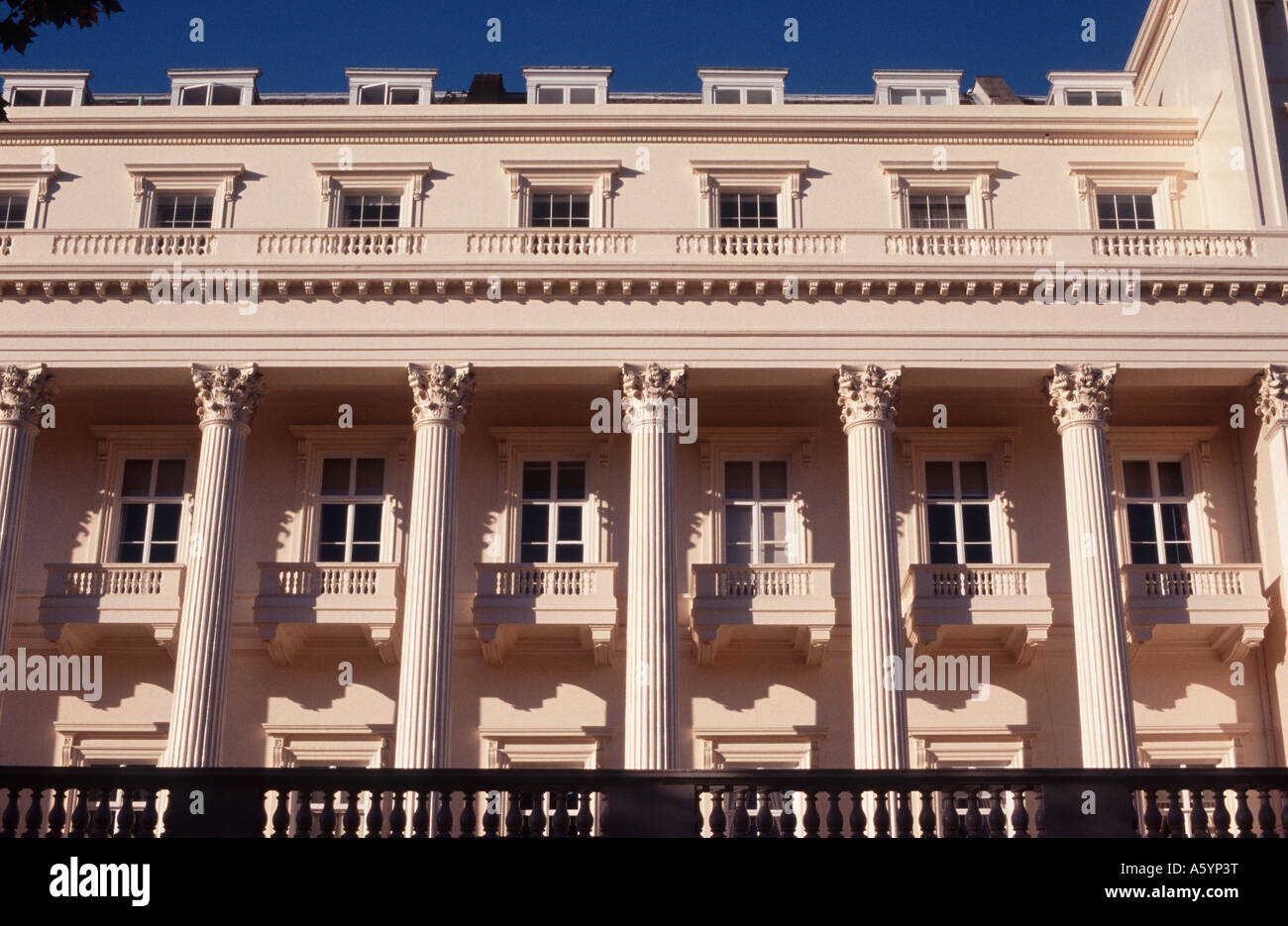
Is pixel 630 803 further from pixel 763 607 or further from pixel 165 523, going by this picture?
pixel 165 523

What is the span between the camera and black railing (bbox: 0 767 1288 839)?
56.6ft

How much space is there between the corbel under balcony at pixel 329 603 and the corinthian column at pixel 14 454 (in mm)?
4207

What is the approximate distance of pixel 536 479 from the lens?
104ft

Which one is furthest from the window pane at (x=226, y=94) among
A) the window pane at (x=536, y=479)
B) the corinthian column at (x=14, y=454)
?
the window pane at (x=536, y=479)

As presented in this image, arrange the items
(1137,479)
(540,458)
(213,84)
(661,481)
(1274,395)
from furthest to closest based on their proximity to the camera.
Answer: (213,84)
(1137,479)
(540,458)
(1274,395)
(661,481)

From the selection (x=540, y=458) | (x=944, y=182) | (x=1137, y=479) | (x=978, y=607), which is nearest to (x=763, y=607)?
(x=978, y=607)

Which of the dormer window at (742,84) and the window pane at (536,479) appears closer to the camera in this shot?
the window pane at (536,479)

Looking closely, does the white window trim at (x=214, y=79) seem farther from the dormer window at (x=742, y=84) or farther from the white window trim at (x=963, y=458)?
the white window trim at (x=963, y=458)

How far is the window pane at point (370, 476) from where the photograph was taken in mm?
31688

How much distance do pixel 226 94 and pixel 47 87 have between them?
4.09 metres

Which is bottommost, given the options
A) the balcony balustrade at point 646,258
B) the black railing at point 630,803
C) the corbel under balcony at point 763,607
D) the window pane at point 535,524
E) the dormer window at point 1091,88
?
the black railing at point 630,803

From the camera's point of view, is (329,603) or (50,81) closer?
(329,603)

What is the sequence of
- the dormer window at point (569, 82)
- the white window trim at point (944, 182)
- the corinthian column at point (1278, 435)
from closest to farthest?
the corinthian column at point (1278, 435) < the white window trim at point (944, 182) < the dormer window at point (569, 82)

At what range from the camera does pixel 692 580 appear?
2989 cm
